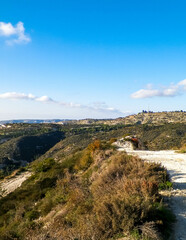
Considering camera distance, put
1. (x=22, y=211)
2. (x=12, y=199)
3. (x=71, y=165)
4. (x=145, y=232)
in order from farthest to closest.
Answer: (x=71, y=165) → (x=12, y=199) → (x=22, y=211) → (x=145, y=232)

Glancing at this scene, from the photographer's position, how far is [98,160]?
15430 millimetres

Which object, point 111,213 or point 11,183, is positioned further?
point 11,183

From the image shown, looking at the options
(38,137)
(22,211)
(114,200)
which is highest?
(114,200)

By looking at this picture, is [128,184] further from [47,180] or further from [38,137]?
[38,137]

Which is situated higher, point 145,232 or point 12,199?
point 145,232

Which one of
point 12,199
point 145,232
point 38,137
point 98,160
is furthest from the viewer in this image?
point 38,137

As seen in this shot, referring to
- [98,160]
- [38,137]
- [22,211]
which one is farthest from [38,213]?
[38,137]

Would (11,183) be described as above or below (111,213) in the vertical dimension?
below

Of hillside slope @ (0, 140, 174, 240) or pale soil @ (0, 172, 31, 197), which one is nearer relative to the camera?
hillside slope @ (0, 140, 174, 240)

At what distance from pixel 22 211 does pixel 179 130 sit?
71.9 meters

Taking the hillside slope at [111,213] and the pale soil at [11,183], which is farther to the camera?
the pale soil at [11,183]

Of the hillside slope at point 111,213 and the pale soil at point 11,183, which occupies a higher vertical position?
the hillside slope at point 111,213

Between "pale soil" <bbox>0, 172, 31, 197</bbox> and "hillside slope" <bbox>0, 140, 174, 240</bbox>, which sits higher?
"hillside slope" <bbox>0, 140, 174, 240</bbox>

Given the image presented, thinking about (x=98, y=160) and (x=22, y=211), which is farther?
(x=98, y=160)
